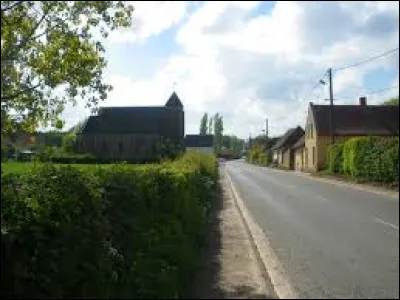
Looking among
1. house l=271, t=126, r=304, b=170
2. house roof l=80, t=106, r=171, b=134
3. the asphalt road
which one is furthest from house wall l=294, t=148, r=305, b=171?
the asphalt road

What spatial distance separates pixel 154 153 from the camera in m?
85.3

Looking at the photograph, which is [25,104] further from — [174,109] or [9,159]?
[174,109]

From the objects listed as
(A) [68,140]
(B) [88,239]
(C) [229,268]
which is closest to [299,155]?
(C) [229,268]

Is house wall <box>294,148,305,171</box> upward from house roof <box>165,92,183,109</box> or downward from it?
downward

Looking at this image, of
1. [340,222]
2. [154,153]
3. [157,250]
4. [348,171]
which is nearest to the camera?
[157,250]

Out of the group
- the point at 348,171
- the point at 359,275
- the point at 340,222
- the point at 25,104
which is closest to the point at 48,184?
the point at 25,104

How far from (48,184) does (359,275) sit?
427 centimetres

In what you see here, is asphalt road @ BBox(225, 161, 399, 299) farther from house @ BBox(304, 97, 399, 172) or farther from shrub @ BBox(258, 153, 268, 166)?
shrub @ BBox(258, 153, 268, 166)

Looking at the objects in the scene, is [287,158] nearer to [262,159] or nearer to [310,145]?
[310,145]

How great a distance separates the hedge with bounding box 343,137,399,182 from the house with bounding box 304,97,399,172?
67.1 ft

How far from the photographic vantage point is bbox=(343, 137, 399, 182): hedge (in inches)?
1276

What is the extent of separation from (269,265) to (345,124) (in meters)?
55.3

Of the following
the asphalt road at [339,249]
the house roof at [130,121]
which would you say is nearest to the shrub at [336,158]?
the asphalt road at [339,249]

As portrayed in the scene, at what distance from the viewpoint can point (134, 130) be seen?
91.5m
